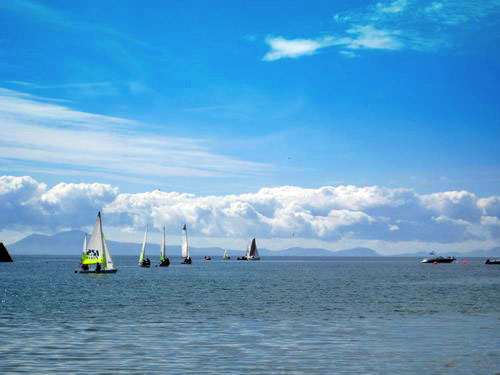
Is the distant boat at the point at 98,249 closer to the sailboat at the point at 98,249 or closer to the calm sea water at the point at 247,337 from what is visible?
the sailboat at the point at 98,249

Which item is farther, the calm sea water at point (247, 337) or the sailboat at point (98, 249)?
the sailboat at point (98, 249)

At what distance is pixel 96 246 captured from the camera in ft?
467

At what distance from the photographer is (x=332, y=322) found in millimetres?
53969

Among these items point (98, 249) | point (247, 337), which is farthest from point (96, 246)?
Result: point (247, 337)

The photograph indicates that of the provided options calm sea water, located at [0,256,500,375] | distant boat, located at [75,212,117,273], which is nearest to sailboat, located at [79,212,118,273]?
distant boat, located at [75,212,117,273]

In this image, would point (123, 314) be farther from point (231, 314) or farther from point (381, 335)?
point (381, 335)

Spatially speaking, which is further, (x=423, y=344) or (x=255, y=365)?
(x=423, y=344)

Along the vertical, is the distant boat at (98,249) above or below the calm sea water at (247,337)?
above

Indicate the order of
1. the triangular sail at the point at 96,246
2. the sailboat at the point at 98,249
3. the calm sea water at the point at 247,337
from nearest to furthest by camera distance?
the calm sea water at the point at 247,337 < the triangular sail at the point at 96,246 < the sailboat at the point at 98,249

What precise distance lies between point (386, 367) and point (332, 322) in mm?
21404

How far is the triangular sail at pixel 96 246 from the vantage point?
13888 cm

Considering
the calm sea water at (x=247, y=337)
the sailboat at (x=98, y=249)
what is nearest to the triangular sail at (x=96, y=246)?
the sailboat at (x=98, y=249)

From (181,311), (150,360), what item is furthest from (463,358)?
(181,311)

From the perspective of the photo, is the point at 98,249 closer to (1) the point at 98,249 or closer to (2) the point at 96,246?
(1) the point at 98,249
